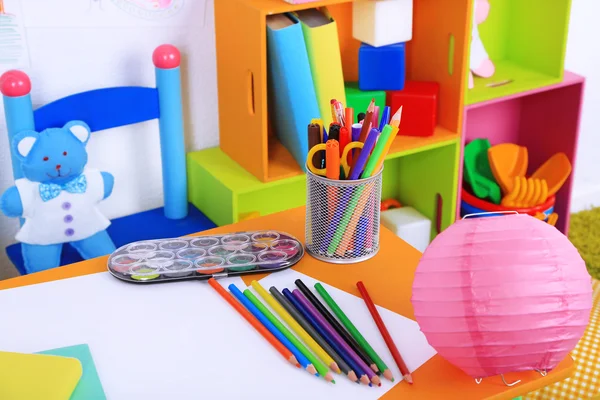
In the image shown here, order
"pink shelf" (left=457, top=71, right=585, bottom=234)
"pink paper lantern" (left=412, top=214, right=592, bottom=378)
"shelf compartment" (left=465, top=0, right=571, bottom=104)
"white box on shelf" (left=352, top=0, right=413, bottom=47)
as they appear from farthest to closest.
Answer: "pink shelf" (left=457, top=71, right=585, bottom=234)
"shelf compartment" (left=465, top=0, right=571, bottom=104)
"white box on shelf" (left=352, top=0, right=413, bottom=47)
"pink paper lantern" (left=412, top=214, right=592, bottom=378)

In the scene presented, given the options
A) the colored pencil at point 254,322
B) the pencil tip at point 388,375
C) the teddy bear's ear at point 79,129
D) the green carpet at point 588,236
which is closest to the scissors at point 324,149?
the colored pencil at point 254,322

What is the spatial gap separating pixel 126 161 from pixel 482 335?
1071 millimetres

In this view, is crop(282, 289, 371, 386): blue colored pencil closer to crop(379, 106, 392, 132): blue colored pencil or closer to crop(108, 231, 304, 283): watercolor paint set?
crop(108, 231, 304, 283): watercolor paint set

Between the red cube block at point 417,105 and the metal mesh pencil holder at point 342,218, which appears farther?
the red cube block at point 417,105

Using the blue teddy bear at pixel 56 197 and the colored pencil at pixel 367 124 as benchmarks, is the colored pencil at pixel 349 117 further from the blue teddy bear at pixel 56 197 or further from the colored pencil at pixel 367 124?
the blue teddy bear at pixel 56 197

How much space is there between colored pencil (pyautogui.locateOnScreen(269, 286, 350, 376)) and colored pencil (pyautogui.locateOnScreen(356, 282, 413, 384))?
0.06m

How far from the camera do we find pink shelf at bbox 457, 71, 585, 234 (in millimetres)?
2137

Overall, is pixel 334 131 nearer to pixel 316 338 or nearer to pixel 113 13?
pixel 316 338

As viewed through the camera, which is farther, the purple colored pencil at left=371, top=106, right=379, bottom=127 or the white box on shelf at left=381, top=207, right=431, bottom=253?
the white box on shelf at left=381, top=207, right=431, bottom=253

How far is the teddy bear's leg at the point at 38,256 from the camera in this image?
5.14 feet

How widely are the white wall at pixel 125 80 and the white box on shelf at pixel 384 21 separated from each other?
0.33 m

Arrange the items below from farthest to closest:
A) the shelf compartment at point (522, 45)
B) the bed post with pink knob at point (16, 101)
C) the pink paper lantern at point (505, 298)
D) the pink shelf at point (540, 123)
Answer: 1. the pink shelf at point (540, 123)
2. the shelf compartment at point (522, 45)
3. the bed post with pink knob at point (16, 101)
4. the pink paper lantern at point (505, 298)

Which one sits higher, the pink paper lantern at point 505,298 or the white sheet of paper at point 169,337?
the pink paper lantern at point 505,298

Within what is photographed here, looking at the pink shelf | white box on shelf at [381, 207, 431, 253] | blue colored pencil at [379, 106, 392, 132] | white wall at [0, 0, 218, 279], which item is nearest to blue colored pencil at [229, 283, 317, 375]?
blue colored pencil at [379, 106, 392, 132]
